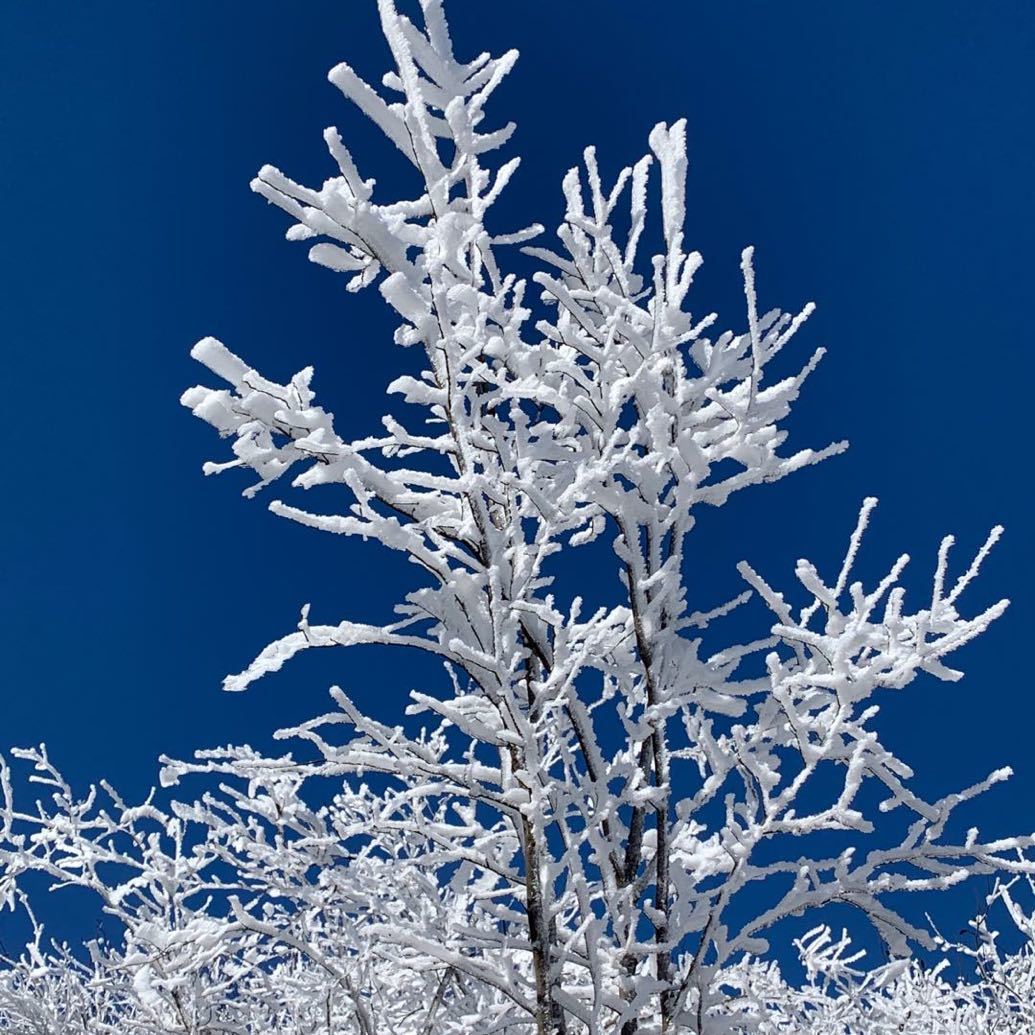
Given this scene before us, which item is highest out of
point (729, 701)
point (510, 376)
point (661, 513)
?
point (510, 376)

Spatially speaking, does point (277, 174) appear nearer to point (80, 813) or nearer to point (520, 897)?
point (520, 897)

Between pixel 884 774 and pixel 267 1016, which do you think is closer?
pixel 884 774

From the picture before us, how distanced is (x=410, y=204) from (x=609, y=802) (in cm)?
218

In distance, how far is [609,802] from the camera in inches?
115

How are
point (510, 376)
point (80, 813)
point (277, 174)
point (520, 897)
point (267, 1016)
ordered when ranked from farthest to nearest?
point (267, 1016) < point (80, 813) < point (510, 376) < point (520, 897) < point (277, 174)

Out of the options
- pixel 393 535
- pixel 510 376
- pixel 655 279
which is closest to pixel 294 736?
pixel 393 535

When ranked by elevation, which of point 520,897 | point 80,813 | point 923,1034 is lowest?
point 923,1034

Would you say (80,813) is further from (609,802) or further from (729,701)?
(729,701)

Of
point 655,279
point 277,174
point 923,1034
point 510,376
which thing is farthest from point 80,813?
point 923,1034

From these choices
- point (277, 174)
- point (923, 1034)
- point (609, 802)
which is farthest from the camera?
point (923, 1034)

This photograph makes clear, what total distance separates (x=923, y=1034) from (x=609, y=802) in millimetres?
8071

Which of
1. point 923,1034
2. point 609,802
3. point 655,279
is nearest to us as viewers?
point 609,802

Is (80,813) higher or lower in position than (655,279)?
lower

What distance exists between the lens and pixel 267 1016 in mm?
7617
